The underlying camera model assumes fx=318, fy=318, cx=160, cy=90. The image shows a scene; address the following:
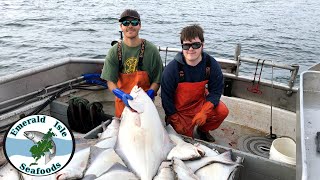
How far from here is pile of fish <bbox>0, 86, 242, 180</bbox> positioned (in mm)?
2584

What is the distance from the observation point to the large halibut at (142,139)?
277 cm

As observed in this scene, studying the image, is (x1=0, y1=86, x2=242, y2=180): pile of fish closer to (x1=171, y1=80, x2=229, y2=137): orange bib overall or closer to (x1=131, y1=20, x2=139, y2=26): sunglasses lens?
(x1=171, y1=80, x2=229, y2=137): orange bib overall

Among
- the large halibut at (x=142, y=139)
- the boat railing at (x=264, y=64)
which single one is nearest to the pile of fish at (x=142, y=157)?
the large halibut at (x=142, y=139)

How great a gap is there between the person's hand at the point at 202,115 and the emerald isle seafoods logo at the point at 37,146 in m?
2.00

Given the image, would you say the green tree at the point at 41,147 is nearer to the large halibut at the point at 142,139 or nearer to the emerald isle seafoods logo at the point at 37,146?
the emerald isle seafoods logo at the point at 37,146

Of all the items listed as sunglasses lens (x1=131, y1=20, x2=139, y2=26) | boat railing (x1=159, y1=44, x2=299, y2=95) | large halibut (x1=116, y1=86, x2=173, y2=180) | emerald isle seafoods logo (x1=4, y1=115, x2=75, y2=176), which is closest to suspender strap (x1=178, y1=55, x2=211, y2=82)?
large halibut (x1=116, y1=86, x2=173, y2=180)

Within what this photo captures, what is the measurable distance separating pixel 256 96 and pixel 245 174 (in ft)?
6.52

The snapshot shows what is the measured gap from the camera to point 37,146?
6.31 ft

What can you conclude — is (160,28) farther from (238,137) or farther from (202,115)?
(202,115)

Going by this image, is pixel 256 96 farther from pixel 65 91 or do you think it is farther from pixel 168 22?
pixel 168 22

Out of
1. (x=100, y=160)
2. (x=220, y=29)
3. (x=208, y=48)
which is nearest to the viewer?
(x=100, y=160)

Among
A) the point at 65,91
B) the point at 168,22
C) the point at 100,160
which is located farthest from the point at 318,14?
the point at 100,160

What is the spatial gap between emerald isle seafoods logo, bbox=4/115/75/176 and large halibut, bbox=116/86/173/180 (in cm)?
91

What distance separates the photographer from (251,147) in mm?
4312
